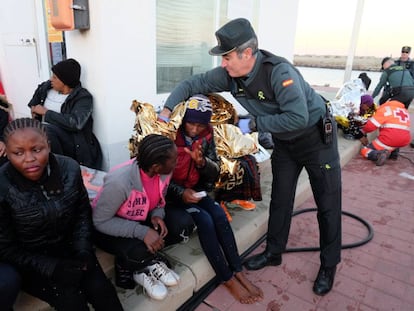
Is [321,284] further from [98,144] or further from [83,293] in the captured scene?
[98,144]

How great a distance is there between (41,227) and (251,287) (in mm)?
1421

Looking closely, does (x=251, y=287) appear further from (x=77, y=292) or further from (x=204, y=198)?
(x=77, y=292)

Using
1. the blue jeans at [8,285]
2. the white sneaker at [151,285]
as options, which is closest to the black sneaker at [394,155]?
the white sneaker at [151,285]

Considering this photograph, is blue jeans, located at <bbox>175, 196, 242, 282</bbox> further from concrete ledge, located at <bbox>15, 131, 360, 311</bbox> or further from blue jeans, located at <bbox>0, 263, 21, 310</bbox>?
blue jeans, located at <bbox>0, 263, 21, 310</bbox>

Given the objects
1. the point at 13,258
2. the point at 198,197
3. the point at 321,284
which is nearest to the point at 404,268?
the point at 321,284

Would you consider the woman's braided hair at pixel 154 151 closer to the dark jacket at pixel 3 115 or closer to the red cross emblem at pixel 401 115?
the dark jacket at pixel 3 115

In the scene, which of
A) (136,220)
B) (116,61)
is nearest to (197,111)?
(136,220)

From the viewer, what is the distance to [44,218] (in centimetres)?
162

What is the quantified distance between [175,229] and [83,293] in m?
0.71

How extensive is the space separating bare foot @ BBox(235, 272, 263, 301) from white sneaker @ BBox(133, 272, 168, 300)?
1.93ft

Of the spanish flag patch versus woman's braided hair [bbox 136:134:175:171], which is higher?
the spanish flag patch

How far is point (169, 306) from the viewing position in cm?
200

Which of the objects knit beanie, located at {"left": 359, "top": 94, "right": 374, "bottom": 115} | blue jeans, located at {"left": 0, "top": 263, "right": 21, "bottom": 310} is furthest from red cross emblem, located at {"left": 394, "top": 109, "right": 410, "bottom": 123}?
blue jeans, located at {"left": 0, "top": 263, "right": 21, "bottom": 310}

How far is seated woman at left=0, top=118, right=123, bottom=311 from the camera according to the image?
153 centimetres
